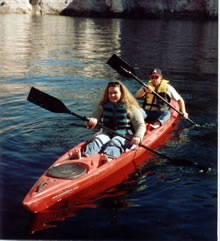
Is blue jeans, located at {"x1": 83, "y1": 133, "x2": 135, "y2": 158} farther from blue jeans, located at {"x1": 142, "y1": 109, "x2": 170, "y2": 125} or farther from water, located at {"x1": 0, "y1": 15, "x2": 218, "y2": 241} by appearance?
blue jeans, located at {"x1": 142, "y1": 109, "x2": 170, "y2": 125}

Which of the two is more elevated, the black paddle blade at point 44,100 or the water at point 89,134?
the black paddle blade at point 44,100

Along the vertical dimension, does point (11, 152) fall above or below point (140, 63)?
below

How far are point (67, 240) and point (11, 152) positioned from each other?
2.67m

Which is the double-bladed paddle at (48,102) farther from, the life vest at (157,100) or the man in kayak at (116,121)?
the life vest at (157,100)

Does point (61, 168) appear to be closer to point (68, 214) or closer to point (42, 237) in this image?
point (68, 214)

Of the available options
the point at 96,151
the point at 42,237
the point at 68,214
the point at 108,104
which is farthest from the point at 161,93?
the point at 42,237

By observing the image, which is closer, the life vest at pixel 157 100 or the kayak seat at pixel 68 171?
the kayak seat at pixel 68 171

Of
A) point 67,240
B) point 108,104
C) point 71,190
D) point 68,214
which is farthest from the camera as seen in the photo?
point 108,104

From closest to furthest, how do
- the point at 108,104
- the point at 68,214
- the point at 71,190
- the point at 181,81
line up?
the point at 68,214, the point at 71,190, the point at 108,104, the point at 181,81

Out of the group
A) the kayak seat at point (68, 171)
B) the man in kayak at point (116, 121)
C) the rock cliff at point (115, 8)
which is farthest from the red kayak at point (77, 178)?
the rock cliff at point (115, 8)

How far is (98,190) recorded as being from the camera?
496 centimetres

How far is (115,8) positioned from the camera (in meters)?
44.9

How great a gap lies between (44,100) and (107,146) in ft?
4.28

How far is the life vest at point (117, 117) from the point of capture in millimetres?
5582
